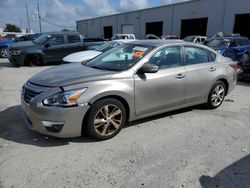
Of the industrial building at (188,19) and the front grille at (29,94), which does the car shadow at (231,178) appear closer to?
the front grille at (29,94)

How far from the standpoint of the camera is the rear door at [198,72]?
463 centimetres

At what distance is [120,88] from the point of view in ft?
12.0

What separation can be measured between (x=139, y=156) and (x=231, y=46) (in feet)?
34.6

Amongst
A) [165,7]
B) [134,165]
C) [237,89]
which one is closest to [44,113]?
[134,165]

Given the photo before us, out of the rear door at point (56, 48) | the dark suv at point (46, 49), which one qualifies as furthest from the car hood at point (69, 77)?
the rear door at point (56, 48)

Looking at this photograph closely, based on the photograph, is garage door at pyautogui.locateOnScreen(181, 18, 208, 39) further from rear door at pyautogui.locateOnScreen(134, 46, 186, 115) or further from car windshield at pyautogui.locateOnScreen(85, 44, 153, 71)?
rear door at pyautogui.locateOnScreen(134, 46, 186, 115)

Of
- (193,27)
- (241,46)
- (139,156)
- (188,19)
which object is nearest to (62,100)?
(139,156)

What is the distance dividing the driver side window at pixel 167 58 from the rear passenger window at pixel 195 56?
0.24 meters

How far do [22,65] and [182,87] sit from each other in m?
9.70

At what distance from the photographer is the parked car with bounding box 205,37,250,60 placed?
1162 cm

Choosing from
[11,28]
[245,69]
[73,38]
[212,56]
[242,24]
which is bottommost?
[245,69]

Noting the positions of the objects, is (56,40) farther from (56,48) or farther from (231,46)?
(231,46)

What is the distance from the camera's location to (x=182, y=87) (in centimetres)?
450

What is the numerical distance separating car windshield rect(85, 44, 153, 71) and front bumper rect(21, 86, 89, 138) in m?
1.10
